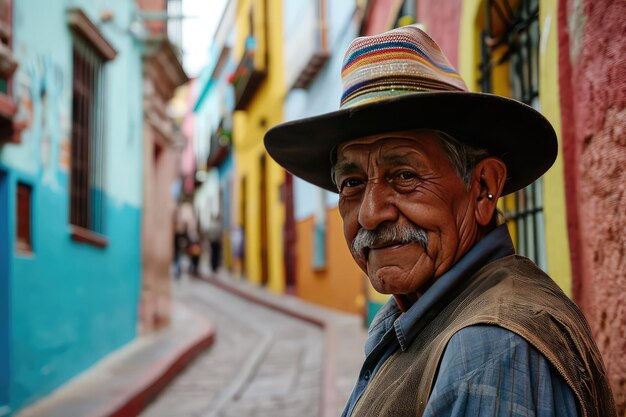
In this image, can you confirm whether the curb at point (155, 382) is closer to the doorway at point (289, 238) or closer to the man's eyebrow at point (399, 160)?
the man's eyebrow at point (399, 160)

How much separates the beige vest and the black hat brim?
34cm

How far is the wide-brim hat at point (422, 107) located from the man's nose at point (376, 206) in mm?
131

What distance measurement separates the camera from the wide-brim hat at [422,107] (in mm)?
1673

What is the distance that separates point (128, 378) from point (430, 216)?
5.52m

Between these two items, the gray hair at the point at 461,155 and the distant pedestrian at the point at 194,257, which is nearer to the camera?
the gray hair at the point at 461,155

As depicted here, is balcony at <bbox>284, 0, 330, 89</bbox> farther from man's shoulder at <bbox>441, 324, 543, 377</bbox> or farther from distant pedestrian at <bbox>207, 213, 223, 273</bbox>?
man's shoulder at <bbox>441, 324, 543, 377</bbox>

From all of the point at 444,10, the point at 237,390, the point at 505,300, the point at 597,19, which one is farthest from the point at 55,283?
Result: the point at 505,300

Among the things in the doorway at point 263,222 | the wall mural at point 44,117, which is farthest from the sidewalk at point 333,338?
the wall mural at point 44,117

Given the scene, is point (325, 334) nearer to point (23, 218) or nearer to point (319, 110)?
point (319, 110)

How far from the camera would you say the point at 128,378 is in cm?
668

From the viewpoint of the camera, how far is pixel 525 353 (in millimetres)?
1287

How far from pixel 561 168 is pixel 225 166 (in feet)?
72.4

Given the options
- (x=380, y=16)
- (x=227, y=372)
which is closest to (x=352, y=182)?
(x=227, y=372)

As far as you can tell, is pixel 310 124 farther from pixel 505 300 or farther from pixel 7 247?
pixel 7 247
